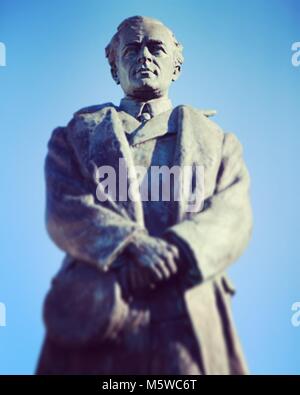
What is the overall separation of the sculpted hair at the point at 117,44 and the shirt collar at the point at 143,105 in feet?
1.72

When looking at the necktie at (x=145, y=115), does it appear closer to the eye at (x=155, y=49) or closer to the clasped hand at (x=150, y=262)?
the eye at (x=155, y=49)

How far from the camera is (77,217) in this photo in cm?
579

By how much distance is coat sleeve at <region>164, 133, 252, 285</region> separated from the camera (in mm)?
5340

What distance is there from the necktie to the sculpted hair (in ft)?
2.24

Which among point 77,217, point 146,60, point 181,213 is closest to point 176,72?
point 146,60

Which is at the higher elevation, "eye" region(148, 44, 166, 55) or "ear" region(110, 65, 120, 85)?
"ear" region(110, 65, 120, 85)

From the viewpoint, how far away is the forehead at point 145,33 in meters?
7.01

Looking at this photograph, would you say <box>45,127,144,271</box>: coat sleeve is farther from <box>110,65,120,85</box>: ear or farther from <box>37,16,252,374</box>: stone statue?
<box>110,65,120,85</box>: ear

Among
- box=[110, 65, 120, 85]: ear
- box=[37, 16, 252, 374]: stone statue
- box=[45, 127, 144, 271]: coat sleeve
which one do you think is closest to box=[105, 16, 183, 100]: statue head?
box=[110, 65, 120, 85]: ear

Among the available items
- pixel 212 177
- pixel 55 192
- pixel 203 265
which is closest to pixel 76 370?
pixel 203 265

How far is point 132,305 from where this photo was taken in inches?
212

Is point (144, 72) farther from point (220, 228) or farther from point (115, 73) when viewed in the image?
point (220, 228)

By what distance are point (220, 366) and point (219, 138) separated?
2.06 m

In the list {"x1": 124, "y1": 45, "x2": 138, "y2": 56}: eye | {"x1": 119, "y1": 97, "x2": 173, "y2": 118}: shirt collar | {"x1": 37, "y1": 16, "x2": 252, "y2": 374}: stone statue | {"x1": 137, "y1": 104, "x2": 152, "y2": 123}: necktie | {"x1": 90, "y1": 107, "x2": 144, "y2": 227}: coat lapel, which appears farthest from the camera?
{"x1": 124, "y1": 45, "x2": 138, "y2": 56}: eye
